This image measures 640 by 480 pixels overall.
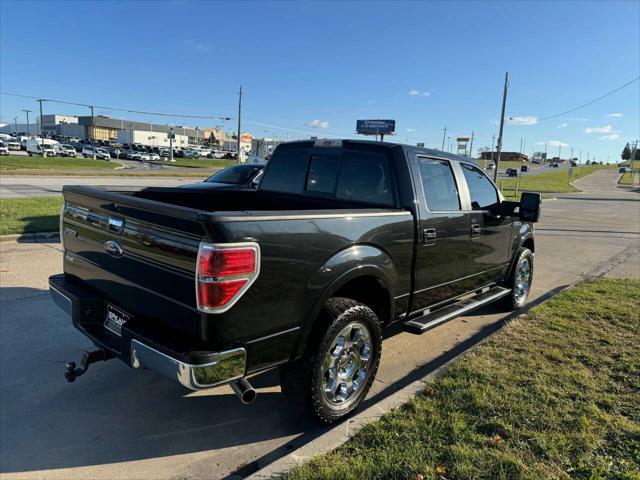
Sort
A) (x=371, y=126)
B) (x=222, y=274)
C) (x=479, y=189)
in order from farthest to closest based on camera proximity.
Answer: (x=371, y=126) < (x=479, y=189) < (x=222, y=274)

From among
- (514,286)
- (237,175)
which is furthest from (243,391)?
(237,175)

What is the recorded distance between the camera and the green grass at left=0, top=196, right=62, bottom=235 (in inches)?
351

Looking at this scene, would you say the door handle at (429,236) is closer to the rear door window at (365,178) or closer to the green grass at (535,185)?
the rear door window at (365,178)

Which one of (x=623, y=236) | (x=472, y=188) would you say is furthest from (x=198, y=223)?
(x=623, y=236)

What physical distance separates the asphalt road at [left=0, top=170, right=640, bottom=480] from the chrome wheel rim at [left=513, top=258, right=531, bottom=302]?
0.77 meters

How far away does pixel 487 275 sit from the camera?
17.0ft

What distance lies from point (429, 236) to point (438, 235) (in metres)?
0.17

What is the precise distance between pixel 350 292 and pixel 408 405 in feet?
2.99

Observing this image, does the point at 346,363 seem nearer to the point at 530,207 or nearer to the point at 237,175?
the point at 530,207

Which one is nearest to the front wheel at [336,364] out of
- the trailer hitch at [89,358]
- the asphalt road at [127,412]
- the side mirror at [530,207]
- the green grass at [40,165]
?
the asphalt road at [127,412]

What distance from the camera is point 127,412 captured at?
336 cm

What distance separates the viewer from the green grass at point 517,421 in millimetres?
2668

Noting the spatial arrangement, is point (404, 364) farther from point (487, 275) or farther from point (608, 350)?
point (608, 350)

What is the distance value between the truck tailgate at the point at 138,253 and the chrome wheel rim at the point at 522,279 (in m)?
4.64
